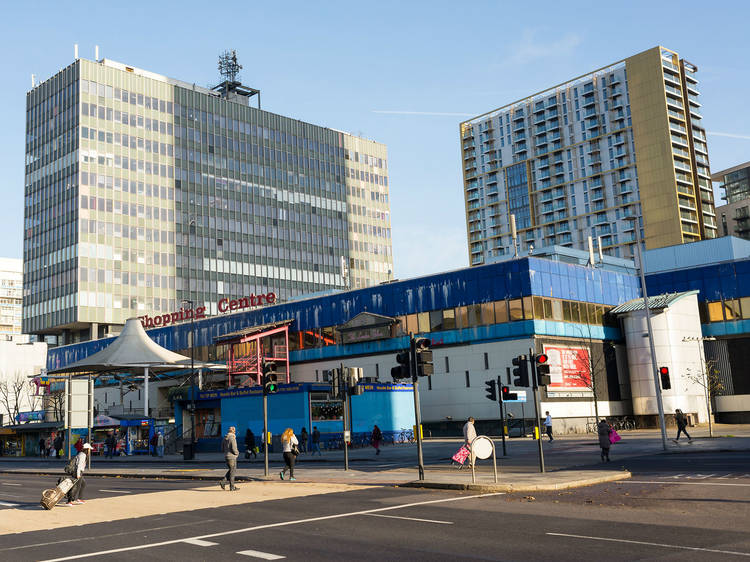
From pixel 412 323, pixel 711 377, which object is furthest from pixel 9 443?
pixel 711 377

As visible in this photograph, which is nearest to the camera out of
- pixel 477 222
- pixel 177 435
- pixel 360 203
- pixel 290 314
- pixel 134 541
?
pixel 134 541

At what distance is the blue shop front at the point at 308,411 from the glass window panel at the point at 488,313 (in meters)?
8.19

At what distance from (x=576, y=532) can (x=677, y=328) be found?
5237cm

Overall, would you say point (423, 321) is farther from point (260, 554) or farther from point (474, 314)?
point (260, 554)

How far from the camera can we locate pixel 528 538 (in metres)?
12.0

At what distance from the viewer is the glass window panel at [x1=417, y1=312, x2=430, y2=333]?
205ft

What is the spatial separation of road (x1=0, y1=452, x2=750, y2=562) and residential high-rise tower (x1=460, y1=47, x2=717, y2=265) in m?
109

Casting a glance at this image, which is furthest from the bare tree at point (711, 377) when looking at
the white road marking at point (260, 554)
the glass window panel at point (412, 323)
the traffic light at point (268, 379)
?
the white road marking at point (260, 554)

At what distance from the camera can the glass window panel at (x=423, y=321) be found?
62500 mm

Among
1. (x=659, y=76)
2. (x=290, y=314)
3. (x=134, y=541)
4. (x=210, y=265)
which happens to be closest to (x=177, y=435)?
(x=290, y=314)

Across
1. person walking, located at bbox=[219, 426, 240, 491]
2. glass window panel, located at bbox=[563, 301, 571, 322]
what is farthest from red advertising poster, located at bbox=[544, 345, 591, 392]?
person walking, located at bbox=[219, 426, 240, 491]

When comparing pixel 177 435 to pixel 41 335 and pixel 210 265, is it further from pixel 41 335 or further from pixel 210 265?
pixel 41 335

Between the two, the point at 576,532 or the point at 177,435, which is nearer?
the point at 576,532

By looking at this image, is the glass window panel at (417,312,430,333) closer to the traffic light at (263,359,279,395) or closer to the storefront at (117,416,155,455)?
the storefront at (117,416,155,455)
